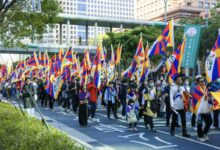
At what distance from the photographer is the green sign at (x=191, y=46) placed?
11578 millimetres

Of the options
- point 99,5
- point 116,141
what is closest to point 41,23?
point 116,141

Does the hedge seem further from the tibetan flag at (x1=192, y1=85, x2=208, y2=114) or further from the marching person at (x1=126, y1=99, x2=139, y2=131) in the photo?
the marching person at (x1=126, y1=99, x2=139, y2=131)

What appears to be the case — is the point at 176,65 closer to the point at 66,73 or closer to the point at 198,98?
the point at 198,98

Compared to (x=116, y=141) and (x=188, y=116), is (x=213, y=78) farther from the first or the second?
(x=188, y=116)

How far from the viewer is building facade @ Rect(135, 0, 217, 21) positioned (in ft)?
301

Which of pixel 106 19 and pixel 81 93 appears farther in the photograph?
pixel 106 19

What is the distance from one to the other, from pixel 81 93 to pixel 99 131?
1925 mm

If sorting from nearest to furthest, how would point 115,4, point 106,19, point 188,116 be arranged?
point 188,116 < point 106,19 < point 115,4

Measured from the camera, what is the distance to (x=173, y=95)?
10055mm

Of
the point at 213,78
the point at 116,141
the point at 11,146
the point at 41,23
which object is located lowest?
the point at 116,141

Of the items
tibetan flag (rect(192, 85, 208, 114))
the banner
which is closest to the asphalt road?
tibetan flag (rect(192, 85, 208, 114))

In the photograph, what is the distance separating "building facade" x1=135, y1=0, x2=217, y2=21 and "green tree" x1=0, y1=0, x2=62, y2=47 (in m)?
76.6

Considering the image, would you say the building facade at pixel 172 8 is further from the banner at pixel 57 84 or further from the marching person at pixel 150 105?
the marching person at pixel 150 105

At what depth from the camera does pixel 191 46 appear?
467 inches
